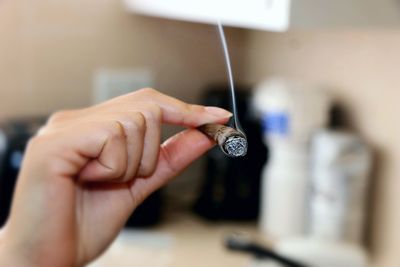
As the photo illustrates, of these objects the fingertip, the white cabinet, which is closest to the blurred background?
the white cabinet

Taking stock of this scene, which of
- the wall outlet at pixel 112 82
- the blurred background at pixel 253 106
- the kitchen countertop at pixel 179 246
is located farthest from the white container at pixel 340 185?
the wall outlet at pixel 112 82

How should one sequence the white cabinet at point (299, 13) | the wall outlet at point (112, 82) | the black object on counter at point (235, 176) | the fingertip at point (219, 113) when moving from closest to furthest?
the fingertip at point (219, 113), the white cabinet at point (299, 13), the black object on counter at point (235, 176), the wall outlet at point (112, 82)

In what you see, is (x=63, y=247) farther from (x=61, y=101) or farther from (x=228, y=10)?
(x=61, y=101)

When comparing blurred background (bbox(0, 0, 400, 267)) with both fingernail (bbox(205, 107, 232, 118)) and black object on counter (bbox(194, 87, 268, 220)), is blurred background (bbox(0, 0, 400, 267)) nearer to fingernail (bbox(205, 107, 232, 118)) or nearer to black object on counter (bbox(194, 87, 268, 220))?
black object on counter (bbox(194, 87, 268, 220))

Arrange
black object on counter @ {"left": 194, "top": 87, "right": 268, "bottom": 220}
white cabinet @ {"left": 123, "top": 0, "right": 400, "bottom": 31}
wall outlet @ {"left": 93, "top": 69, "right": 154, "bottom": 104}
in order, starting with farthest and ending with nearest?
1. wall outlet @ {"left": 93, "top": 69, "right": 154, "bottom": 104}
2. black object on counter @ {"left": 194, "top": 87, "right": 268, "bottom": 220}
3. white cabinet @ {"left": 123, "top": 0, "right": 400, "bottom": 31}

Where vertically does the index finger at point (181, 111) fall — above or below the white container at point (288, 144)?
above

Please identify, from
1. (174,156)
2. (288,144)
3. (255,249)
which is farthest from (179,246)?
(174,156)

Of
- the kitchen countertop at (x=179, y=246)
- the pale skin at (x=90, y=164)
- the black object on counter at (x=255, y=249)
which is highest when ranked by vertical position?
the pale skin at (x=90, y=164)

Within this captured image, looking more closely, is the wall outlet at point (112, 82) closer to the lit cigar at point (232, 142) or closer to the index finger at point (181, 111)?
the index finger at point (181, 111)
